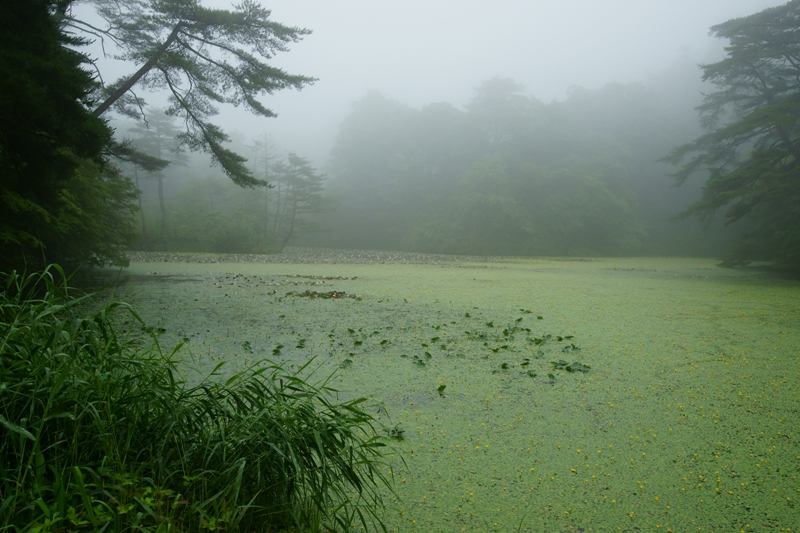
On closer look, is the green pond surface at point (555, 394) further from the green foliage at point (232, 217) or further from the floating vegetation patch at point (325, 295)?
the green foliage at point (232, 217)

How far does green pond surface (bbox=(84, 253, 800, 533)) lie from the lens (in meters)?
1.21

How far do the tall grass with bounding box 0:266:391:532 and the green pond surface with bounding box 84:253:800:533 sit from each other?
26cm

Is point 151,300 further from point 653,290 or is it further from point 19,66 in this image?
point 653,290

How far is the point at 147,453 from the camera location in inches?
44.5

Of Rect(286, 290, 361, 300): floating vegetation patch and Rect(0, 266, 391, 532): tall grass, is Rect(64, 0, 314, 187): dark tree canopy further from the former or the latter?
Rect(0, 266, 391, 532): tall grass

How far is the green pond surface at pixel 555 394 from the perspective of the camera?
3.95ft

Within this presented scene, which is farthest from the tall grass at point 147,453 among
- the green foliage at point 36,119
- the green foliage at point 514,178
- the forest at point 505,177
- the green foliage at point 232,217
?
the green foliage at point 514,178

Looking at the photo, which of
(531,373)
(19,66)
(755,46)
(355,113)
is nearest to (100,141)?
(19,66)

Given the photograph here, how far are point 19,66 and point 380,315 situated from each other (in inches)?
106

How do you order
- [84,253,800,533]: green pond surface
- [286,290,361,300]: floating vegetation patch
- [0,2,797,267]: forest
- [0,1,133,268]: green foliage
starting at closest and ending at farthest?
[84,253,800,533]: green pond surface, [0,1,133,268]: green foliage, [286,290,361,300]: floating vegetation patch, [0,2,797,267]: forest

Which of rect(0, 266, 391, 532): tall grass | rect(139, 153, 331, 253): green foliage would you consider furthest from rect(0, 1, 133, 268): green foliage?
rect(139, 153, 331, 253): green foliage

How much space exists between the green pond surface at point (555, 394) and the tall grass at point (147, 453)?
0.86 feet

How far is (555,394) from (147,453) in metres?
1.59

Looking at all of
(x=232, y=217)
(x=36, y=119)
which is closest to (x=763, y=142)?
(x=36, y=119)
